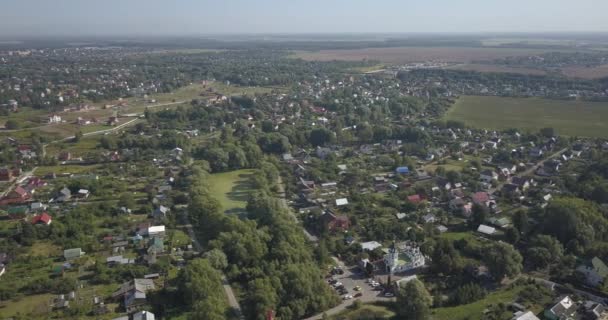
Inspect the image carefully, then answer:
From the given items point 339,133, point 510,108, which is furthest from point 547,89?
point 339,133

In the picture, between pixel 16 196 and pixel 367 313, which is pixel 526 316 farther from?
pixel 16 196

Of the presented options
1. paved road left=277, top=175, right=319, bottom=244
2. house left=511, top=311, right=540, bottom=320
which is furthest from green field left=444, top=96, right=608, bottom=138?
house left=511, top=311, right=540, bottom=320

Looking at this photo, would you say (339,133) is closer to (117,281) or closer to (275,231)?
(275,231)

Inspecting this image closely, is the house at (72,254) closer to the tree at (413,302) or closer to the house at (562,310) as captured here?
the tree at (413,302)

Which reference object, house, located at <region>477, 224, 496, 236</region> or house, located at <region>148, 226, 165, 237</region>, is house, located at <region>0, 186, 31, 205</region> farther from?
house, located at <region>477, 224, 496, 236</region>

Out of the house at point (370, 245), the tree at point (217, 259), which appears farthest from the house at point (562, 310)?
the tree at point (217, 259)

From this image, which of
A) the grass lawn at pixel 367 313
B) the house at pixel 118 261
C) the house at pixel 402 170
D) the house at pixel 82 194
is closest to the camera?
the grass lawn at pixel 367 313

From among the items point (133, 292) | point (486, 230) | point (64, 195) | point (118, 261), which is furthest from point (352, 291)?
point (64, 195)
